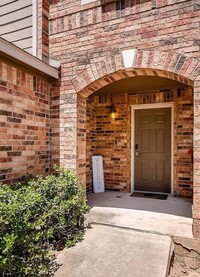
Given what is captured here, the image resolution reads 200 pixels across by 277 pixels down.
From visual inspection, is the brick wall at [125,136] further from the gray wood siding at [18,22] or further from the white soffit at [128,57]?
the gray wood siding at [18,22]

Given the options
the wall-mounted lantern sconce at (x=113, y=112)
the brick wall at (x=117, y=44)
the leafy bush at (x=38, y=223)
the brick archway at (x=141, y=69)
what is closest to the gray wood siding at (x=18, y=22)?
the brick wall at (x=117, y=44)

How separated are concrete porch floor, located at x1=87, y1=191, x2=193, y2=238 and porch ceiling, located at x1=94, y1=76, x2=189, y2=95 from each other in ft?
7.80

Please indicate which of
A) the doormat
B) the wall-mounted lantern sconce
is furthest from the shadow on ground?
the wall-mounted lantern sconce

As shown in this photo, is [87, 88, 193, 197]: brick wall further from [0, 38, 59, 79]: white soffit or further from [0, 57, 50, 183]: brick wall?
[0, 38, 59, 79]: white soffit

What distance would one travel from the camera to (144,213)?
357 centimetres

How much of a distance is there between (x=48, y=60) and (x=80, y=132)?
1.42m

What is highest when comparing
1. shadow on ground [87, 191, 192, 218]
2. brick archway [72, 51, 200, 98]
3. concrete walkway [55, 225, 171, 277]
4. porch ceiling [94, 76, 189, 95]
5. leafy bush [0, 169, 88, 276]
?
porch ceiling [94, 76, 189, 95]

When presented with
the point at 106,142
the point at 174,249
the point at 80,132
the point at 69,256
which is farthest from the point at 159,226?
the point at 106,142

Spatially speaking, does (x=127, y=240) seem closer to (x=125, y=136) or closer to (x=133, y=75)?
(x=133, y=75)

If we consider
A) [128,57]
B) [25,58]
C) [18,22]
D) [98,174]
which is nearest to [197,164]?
[128,57]

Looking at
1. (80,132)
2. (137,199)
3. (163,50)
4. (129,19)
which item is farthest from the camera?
(137,199)

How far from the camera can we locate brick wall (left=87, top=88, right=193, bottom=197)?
180 inches

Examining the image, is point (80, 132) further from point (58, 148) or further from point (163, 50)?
point (163, 50)

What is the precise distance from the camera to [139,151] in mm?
5156
